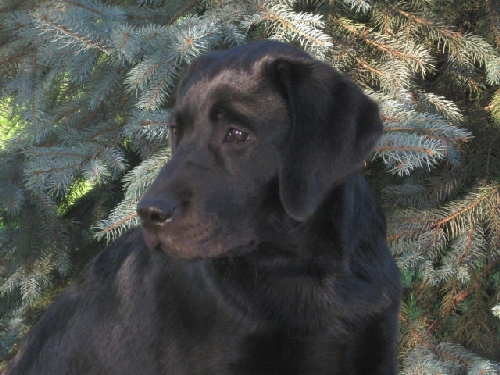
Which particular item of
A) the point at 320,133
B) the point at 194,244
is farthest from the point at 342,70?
the point at 194,244

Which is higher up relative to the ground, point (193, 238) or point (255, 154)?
point (255, 154)

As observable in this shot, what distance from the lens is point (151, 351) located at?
2.42 meters

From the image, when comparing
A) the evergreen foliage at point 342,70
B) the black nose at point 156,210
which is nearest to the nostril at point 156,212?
the black nose at point 156,210

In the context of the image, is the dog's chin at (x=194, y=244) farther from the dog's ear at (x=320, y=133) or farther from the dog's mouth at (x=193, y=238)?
the dog's ear at (x=320, y=133)

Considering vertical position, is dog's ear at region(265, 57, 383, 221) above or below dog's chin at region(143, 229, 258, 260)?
above

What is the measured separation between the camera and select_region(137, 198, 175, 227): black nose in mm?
2070

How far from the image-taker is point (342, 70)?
3629 millimetres

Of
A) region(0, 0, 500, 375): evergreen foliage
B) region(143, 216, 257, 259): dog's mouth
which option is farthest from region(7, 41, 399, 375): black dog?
region(0, 0, 500, 375): evergreen foliage

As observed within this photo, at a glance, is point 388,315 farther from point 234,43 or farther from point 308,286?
point 234,43

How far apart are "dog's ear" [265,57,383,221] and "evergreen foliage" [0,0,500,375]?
0.86 metres

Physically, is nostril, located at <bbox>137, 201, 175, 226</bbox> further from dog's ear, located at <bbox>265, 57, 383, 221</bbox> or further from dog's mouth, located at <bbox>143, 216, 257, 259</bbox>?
dog's ear, located at <bbox>265, 57, 383, 221</bbox>

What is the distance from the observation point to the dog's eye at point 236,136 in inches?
88.0

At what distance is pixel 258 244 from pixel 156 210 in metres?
0.40

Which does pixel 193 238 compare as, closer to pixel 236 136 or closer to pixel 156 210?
pixel 156 210
